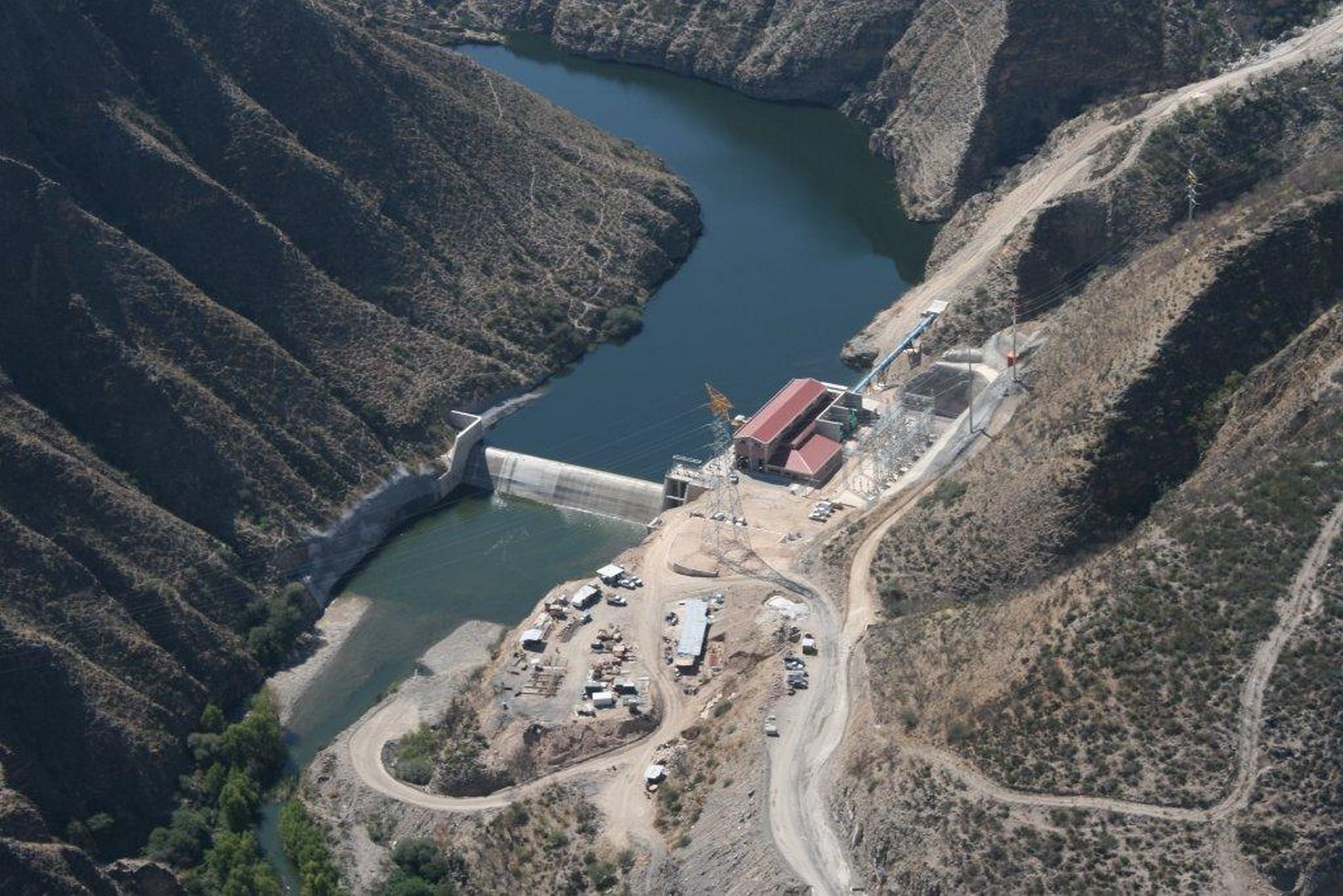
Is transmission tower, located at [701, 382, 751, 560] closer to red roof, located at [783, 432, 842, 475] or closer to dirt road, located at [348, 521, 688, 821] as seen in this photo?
red roof, located at [783, 432, 842, 475]

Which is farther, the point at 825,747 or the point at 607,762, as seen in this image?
the point at 607,762

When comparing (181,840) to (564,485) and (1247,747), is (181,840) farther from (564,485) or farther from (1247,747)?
(1247,747)

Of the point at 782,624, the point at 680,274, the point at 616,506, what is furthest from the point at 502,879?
the point at 680,274

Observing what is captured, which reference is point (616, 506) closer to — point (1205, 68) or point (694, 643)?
point (694, 643)

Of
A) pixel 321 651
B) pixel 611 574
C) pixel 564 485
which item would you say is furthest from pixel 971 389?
pixel 321 651

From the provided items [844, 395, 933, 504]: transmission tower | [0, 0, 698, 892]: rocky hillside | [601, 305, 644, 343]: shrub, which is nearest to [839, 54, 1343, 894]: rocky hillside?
[844, 395, 933, 504]: transmission tower

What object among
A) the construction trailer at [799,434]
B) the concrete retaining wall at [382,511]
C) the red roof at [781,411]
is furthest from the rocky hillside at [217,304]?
the construction trailer at [799,434]
